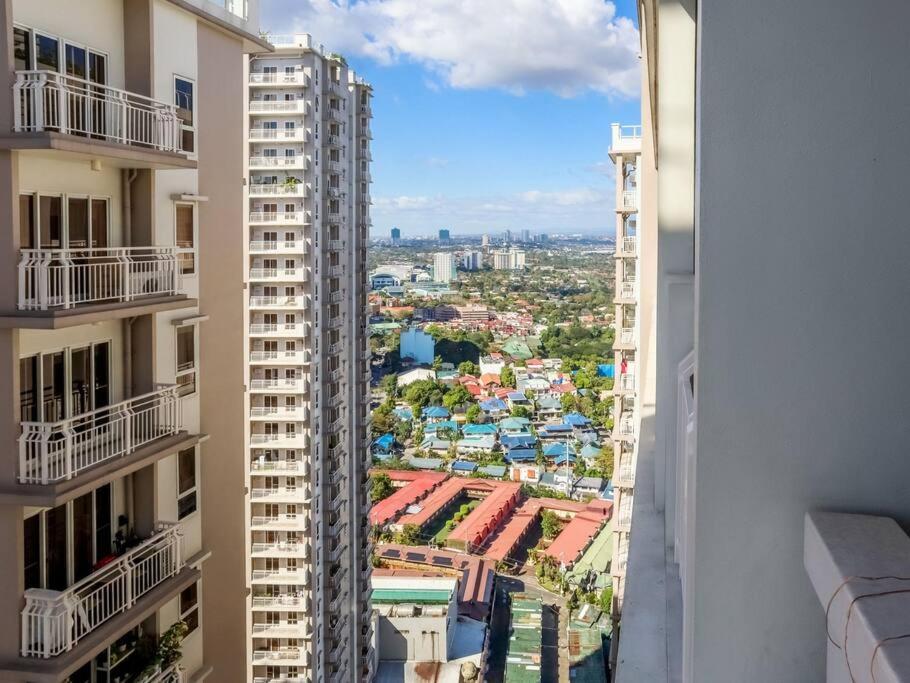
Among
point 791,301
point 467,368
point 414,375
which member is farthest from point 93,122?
point 467,368

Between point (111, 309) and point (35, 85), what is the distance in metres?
0.87

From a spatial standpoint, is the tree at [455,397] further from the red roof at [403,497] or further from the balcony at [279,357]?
the balcony at [279,357]

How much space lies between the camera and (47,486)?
2.98 m

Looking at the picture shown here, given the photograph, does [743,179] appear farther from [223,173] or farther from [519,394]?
[519,394]

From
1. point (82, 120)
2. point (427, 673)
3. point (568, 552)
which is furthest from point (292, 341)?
point (568, 552)

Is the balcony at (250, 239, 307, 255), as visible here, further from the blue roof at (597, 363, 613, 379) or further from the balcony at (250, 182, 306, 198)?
the blue roof at (597, 363, 613, 379)

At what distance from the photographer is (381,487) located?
22.8m

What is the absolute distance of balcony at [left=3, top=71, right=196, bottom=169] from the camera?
2.89m

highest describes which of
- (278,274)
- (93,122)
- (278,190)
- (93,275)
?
(278,190)

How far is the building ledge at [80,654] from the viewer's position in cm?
303

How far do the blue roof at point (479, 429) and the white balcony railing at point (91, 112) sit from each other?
880 inches

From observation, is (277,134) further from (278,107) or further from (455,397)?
(455,397)

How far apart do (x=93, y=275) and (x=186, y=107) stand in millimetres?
1358

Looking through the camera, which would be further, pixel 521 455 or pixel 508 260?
pixel 508 260
